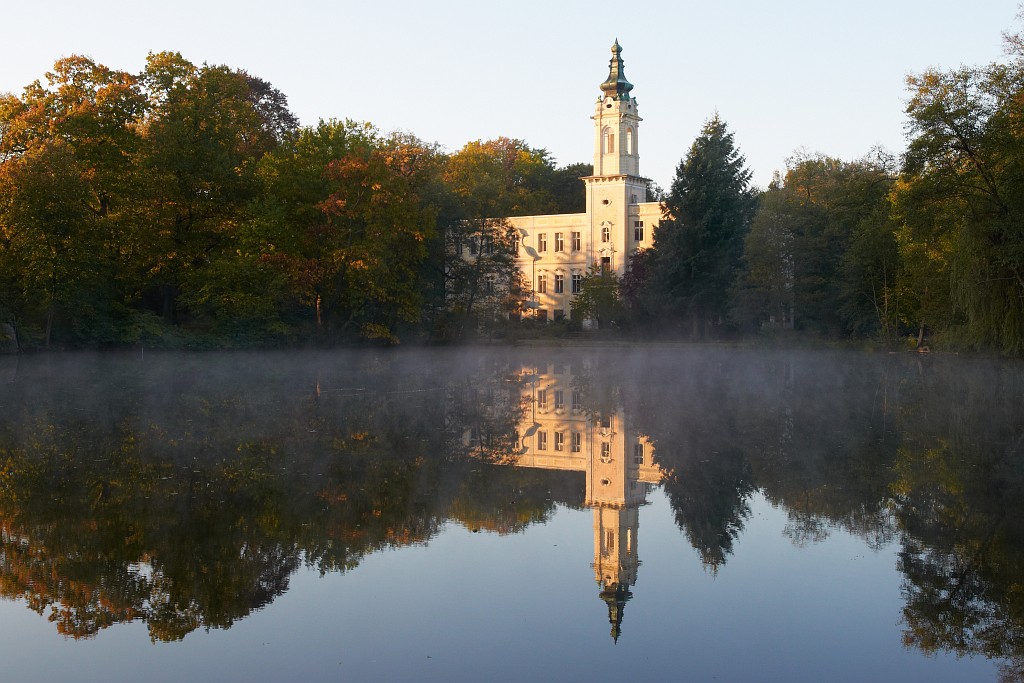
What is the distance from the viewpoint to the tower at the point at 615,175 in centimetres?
8175

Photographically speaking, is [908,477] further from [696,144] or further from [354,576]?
[696,144]

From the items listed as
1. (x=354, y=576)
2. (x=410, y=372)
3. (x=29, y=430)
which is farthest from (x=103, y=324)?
(x=354, y=576)

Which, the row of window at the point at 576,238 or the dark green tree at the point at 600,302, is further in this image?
the row of window at the point at 576,238

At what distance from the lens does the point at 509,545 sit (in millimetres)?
9719

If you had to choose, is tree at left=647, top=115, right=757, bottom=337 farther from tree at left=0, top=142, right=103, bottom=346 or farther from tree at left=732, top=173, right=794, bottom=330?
tree at left=0, top=142, right=103, bottom=346

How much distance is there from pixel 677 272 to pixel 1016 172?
102 feet

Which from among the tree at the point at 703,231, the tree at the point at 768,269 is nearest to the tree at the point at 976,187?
the tree at the point at 768,269

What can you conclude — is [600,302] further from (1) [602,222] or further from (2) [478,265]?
(1) [602,222]

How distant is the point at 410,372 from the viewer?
110 ft

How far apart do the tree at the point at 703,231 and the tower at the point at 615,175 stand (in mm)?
16569

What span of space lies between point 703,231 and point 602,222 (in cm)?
2332

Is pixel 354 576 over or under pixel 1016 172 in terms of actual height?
under

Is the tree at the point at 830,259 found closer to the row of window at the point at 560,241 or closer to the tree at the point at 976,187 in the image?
the tree at the point at 976,187

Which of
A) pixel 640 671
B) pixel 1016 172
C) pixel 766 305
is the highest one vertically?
pixel 1016 172
